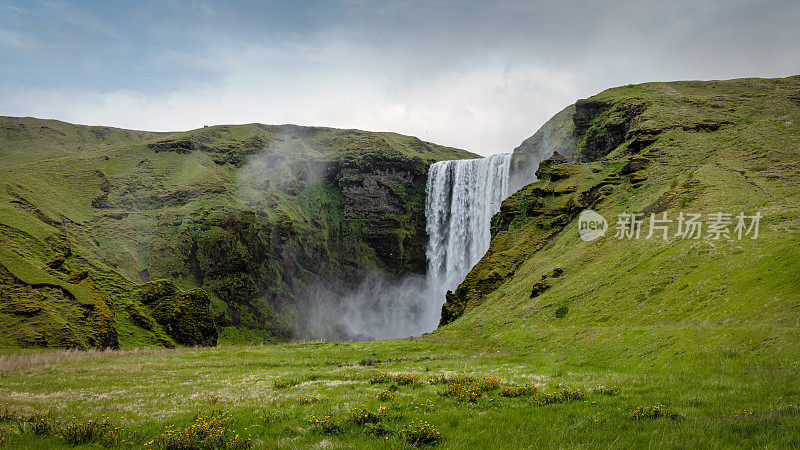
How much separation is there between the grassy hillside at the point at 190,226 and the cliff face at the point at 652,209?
134 feet

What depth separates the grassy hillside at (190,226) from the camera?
44519 mm

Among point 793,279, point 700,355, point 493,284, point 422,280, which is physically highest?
point 793,279

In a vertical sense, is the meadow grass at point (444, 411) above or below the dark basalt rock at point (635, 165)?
below

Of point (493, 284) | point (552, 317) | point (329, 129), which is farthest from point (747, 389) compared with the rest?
point (329, 129)

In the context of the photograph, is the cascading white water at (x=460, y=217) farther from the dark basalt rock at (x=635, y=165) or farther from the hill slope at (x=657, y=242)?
the dark basalt rock at (x=635, y=165)

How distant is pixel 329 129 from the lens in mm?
150875

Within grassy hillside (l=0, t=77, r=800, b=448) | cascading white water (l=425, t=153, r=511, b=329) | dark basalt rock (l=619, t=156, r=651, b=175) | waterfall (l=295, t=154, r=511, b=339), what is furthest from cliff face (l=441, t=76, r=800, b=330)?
waterfall (l=295, t=154, r=511, b=339)

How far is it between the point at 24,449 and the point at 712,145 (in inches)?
2615

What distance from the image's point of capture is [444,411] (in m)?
10.2

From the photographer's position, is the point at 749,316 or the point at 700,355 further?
the point at 749,316

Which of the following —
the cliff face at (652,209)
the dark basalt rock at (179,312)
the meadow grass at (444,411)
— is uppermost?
the cliff face at (652,209)

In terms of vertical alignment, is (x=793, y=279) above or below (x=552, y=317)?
above

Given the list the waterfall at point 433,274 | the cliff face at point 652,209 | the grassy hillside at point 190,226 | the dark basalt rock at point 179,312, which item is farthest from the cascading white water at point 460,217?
the dark basalt rock at point 179,312

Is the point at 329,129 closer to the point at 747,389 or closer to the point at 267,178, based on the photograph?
the point at 267,178
